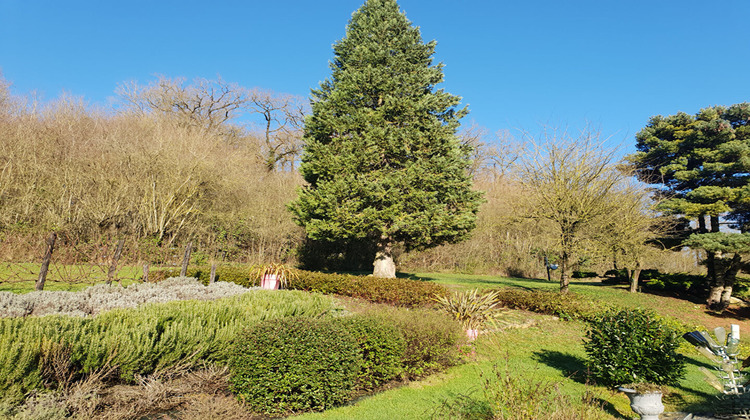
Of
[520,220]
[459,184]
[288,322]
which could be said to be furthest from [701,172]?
[288,322]

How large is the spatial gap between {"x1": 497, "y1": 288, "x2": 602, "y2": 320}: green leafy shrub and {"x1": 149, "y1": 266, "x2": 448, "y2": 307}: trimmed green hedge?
235 cm

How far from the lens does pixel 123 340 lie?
3.98m

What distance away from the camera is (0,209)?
560 inches

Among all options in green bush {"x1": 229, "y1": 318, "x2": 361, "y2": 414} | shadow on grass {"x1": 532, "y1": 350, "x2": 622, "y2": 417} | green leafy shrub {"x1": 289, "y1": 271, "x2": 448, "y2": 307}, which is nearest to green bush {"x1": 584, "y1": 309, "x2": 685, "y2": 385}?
shadow on grass {"x1": 532, "y1": 350, "x2": 622, "y2": 417}

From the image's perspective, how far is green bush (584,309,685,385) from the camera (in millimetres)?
4773

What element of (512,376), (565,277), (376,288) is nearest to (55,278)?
(376,288)

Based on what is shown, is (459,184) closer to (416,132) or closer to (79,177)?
(416,132)

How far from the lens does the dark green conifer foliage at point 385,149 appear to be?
14.1m

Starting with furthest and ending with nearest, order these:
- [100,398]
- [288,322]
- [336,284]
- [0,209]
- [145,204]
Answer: [145,204]
[0,209]
[336,284]
[288,322]
[100,398]

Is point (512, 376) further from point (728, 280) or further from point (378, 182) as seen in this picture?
point (728, 280)

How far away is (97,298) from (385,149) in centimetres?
1047

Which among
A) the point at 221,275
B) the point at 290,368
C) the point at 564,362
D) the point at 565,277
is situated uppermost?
the point at 565,277

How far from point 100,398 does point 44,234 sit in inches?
438

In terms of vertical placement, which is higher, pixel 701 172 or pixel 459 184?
pixel 701 172
